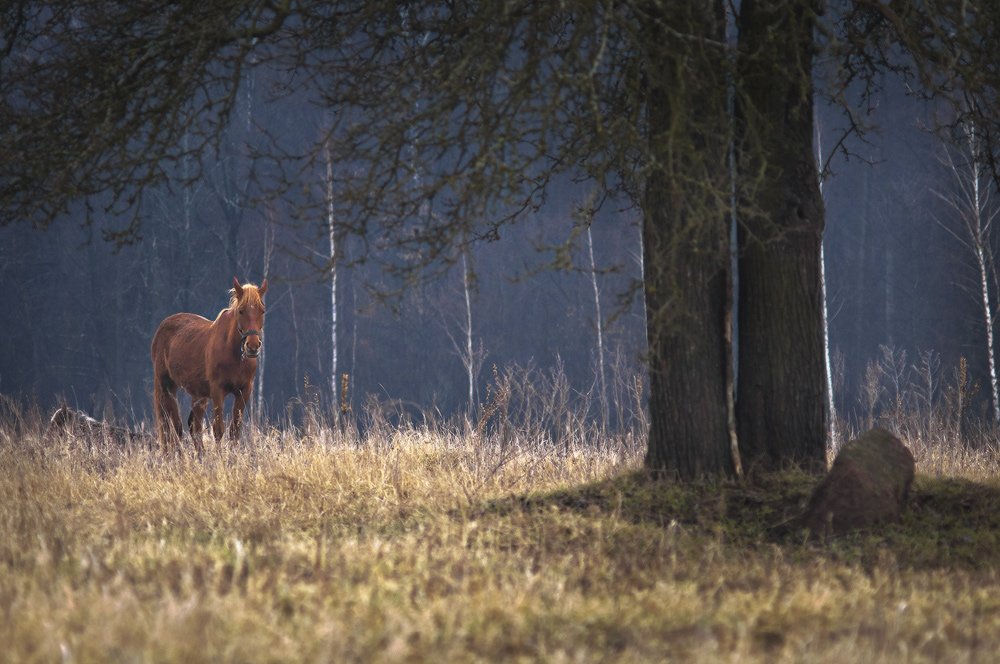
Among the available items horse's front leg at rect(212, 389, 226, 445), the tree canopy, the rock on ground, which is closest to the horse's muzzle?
horse's front leg at rect(212, 389, 226, 445)

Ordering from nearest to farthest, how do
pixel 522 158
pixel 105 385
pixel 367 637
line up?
pixel 367 637, pixel 522 158, pixel 105 385

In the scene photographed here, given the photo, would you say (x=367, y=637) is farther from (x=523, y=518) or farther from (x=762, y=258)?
(x=762, y=258)

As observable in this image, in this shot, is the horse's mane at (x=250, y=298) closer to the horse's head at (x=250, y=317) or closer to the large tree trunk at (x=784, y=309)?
the horse's head at (x=250, y=317)

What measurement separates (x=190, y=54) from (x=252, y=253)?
18615 millimetres

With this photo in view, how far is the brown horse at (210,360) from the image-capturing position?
10820 millimetres

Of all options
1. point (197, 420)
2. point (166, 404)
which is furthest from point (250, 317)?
point (166, 404)

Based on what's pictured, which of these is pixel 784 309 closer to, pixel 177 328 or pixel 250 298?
pixel 250 298

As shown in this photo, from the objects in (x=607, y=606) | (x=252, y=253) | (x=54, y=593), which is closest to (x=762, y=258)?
(x=607, y=606)

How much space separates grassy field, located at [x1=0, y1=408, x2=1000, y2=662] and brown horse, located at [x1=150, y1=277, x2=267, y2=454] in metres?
1.25

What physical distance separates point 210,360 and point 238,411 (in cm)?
63

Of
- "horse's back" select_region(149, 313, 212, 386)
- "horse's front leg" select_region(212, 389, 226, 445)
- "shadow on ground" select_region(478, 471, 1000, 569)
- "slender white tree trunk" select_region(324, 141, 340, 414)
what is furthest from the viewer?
"horse's back" select_region(149, 313, 212, 386)

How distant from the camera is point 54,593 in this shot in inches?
200

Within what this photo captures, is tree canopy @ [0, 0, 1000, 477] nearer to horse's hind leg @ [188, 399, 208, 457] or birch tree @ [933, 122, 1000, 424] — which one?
horse's hind leg @ [188, 399, 208, 457]

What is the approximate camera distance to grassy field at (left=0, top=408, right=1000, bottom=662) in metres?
4.39
